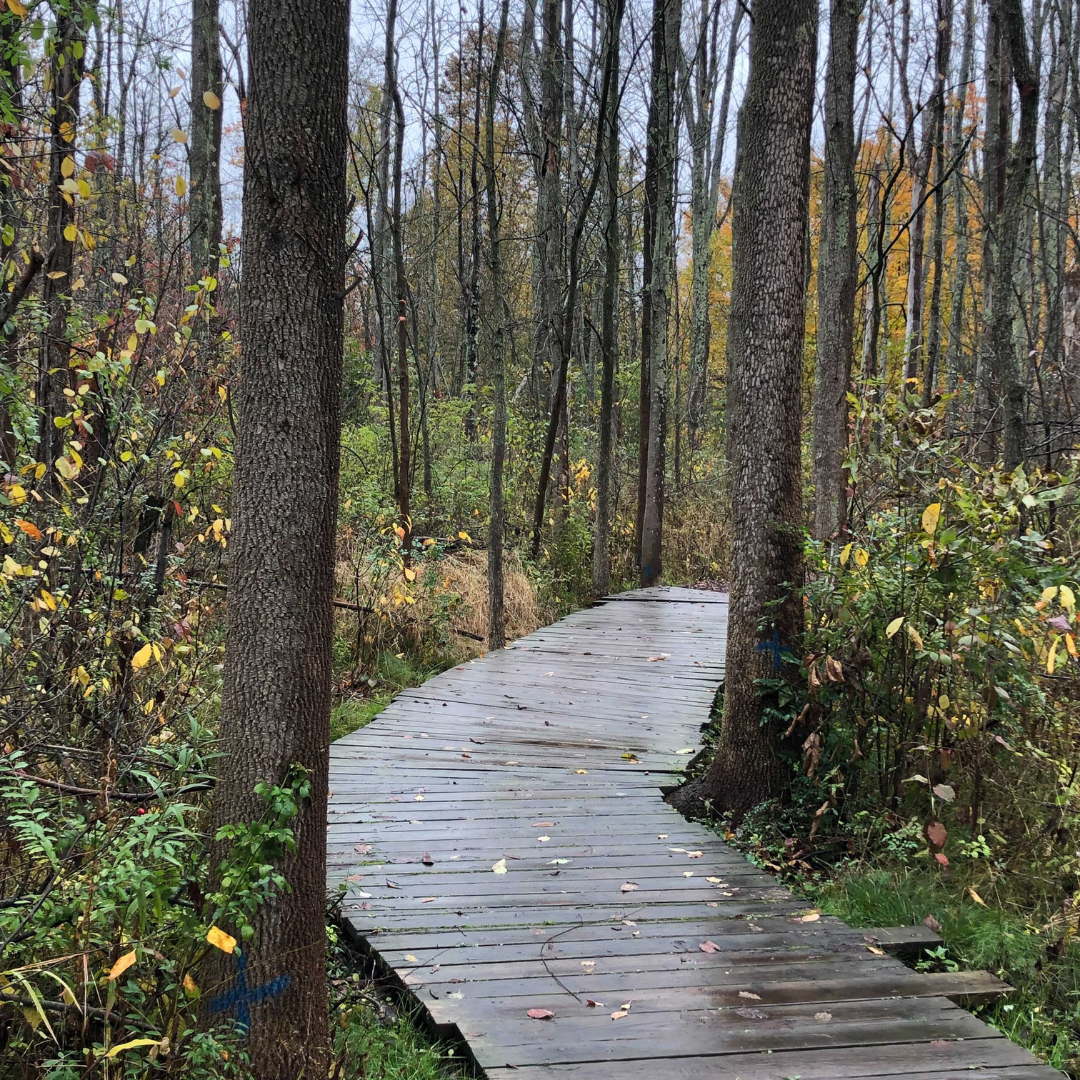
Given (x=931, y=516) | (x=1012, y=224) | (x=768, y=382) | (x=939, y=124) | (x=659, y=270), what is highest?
(x=939, y=124)

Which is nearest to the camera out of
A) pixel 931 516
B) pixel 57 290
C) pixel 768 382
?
pixel 931 516

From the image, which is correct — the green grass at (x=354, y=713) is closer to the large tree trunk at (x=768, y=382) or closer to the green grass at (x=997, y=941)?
the large tree trunk at (x=768, y=382)

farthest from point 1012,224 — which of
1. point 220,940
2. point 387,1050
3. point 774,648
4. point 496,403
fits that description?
point 220,940

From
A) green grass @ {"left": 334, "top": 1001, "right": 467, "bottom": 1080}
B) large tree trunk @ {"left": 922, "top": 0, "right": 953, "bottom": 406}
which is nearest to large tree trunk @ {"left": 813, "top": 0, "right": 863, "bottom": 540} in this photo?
large tree trunk @ {"left": 922, "top": 0, "right": 953, "bottom": 406}

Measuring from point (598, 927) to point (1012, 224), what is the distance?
5.32 metres

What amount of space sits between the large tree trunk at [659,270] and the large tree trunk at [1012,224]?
6220 millimetres

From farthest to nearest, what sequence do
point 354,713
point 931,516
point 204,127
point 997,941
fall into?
point 204,127 < point 354,713 < point 931,516 < point 997,941

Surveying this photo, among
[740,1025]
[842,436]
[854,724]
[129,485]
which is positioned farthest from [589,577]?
[740,1025]

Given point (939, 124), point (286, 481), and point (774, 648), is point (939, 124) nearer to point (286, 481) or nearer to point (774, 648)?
point (774, 648)

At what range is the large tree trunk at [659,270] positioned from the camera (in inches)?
456

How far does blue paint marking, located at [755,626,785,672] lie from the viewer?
4.59 metres

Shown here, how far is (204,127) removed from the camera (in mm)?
11078

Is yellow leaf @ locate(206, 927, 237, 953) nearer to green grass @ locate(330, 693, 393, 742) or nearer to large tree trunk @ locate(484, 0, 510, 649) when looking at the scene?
green grass @ locate(330, 693, 393, 742)

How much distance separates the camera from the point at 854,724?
452 centimetres
